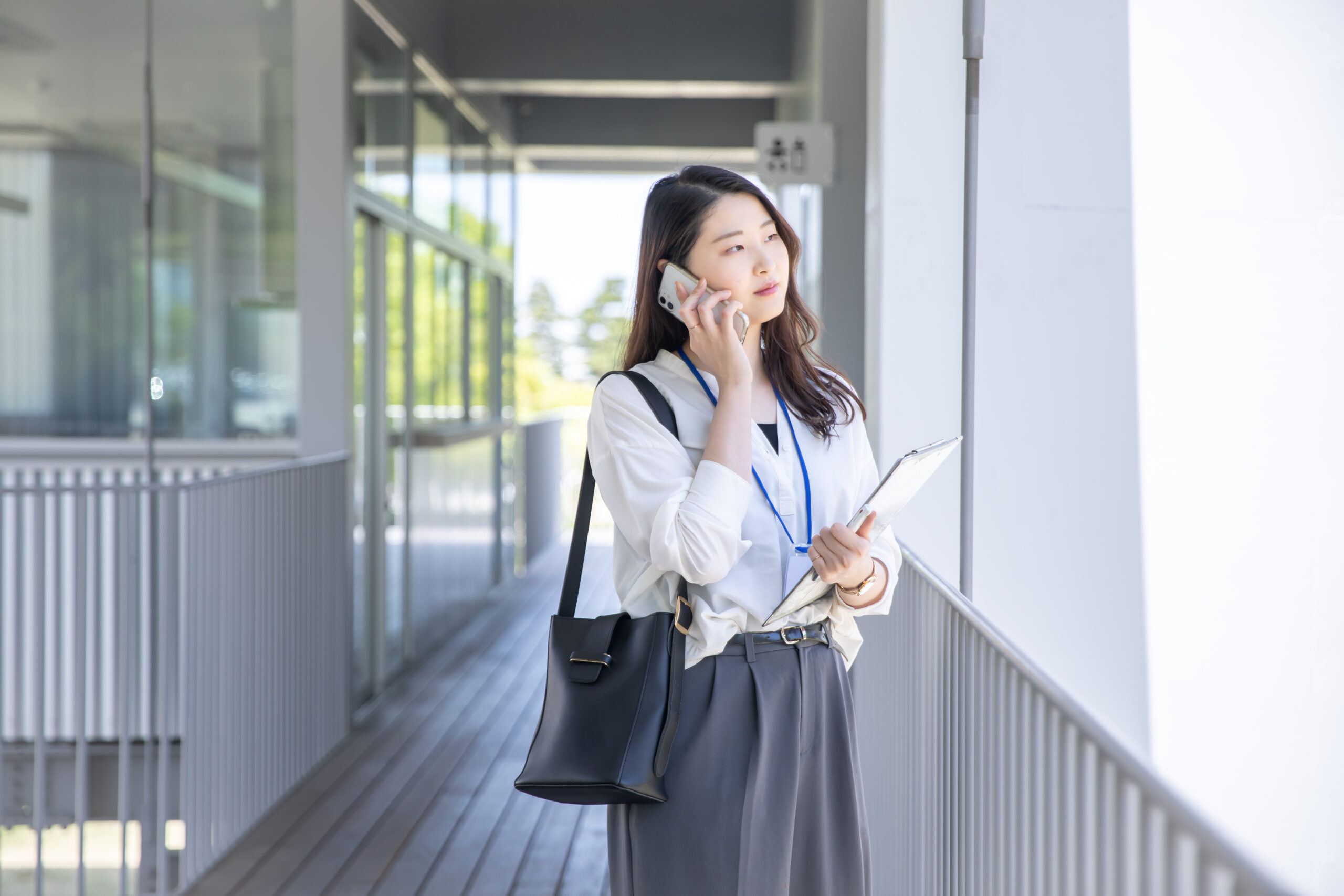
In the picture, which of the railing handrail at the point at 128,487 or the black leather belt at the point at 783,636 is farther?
the railing handrail at the point at 128,487

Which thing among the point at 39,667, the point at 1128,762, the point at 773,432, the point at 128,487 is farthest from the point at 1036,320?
the point at 39,667

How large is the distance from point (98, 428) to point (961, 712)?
3951mm

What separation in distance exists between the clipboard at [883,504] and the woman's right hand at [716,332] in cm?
22

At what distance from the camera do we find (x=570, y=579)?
1439 mm

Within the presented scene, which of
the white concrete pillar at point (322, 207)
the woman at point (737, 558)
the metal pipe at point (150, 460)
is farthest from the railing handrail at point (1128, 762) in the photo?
the white concrete pillar at point (322, 207)

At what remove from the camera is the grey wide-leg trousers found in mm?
1373

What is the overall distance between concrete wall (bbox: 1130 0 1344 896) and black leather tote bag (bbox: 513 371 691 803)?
2.59m

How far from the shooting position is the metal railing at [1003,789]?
92 cm

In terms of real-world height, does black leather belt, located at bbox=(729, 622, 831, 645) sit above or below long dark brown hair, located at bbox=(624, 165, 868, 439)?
below

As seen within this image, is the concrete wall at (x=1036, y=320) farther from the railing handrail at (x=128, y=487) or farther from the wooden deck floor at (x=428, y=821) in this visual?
the railing handrail at (x=128, y=487)

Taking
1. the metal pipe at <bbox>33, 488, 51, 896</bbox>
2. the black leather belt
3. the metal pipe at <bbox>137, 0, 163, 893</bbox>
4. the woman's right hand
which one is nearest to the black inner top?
the woman's right hand

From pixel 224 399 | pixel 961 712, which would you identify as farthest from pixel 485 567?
pixel 961 712

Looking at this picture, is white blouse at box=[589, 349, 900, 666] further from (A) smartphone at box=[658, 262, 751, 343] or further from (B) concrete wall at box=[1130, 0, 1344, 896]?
(B) concrete wall at box=[1130, 0, 1344, 896]

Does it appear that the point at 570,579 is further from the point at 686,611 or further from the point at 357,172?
the point at 357,172
